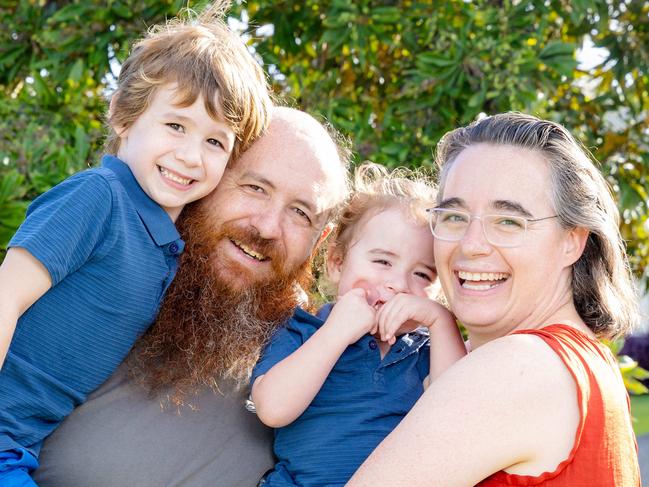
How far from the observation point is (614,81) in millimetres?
5324

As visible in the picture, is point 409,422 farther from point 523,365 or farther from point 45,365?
point 45,365

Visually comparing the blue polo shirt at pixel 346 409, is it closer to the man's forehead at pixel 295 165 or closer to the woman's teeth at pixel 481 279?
the woman's teeth at pixel 481 279

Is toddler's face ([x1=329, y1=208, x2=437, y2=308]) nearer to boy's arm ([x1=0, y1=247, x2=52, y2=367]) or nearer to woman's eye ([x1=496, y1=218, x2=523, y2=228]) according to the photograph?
woman's eye ([x1=496, y1=218, x2=523, y2=228])

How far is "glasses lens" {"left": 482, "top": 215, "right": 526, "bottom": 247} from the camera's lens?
242cm

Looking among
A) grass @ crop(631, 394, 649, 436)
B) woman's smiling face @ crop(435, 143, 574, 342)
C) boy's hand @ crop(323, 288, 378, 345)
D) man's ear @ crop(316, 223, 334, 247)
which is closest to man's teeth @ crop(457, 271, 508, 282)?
woman's smiling face @ crop(435, 143, 574, 342)

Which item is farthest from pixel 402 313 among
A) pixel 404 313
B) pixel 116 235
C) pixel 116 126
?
pixel 116 126

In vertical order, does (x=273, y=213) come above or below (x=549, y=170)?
below

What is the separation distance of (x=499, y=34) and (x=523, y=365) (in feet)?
8.91

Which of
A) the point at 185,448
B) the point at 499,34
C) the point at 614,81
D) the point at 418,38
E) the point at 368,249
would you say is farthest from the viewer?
the point at 614,81

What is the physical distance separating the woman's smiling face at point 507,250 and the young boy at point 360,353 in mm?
284

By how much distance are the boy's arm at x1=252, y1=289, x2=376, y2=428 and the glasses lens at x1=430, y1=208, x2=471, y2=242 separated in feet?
1.21

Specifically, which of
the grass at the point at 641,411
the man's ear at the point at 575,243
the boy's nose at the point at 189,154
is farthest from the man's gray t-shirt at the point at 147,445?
the grass at the point at 641,411

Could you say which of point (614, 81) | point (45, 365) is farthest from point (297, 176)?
point (614, 81)

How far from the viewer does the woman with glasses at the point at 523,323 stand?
2.09 m
